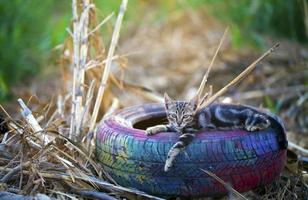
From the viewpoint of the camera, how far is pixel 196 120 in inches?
161

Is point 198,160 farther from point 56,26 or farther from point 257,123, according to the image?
point 56,26

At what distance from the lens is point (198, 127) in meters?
4.10

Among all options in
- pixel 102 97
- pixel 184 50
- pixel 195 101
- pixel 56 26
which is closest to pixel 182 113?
pixel 195 101

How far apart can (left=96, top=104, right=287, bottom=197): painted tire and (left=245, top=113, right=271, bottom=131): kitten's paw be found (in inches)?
1.9

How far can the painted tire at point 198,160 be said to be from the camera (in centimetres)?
367

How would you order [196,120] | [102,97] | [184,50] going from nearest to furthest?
1. [196,120]
2. [102,97]
3. [184,50]

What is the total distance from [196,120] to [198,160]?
1.62 feet

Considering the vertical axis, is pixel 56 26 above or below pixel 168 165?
above

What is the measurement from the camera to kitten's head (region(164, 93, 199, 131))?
3867 millimetres

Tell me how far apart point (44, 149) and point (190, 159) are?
1.04 metres

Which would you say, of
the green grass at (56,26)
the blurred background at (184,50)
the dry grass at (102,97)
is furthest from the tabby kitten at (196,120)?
the green grass at (56,26)

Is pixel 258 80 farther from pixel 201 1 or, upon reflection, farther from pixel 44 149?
pixel 44 149

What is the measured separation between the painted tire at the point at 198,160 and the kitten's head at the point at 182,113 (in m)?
0.10

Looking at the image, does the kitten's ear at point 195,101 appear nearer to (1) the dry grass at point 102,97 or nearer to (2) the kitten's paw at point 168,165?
(2) the kitten's paw at point 168,165
